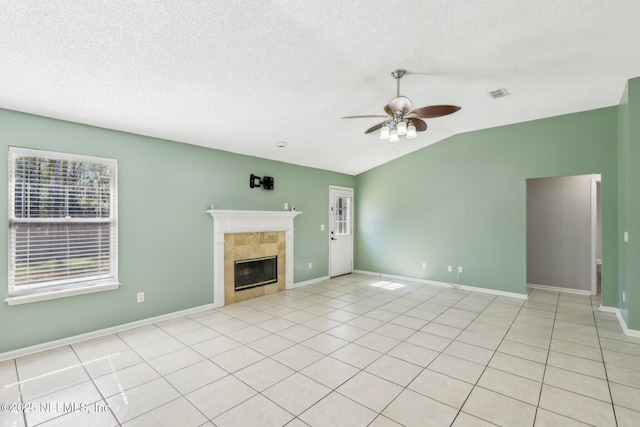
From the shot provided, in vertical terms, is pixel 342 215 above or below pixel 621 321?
above

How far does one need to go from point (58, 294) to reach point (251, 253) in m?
2.49

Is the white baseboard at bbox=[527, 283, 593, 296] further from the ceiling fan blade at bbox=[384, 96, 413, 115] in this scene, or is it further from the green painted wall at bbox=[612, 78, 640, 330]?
the ceiling fan blade at bbox=[384, 96, 413, 115]

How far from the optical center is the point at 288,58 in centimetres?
260

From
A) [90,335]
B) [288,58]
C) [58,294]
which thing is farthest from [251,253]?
[288,58]

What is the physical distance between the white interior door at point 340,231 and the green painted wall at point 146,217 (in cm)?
200

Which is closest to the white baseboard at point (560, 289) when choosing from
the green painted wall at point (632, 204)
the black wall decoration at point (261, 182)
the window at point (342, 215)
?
the green painted wall at point (632, 204)

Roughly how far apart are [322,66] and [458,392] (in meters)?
3.06

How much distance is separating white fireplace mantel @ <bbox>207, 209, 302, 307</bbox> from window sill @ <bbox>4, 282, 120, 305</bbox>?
134cm

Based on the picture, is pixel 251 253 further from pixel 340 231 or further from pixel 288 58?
pixel 288 58

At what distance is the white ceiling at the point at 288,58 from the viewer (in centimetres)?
205

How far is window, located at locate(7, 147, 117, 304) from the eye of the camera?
296 cm

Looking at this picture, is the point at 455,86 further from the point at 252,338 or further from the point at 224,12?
the point at 252,338

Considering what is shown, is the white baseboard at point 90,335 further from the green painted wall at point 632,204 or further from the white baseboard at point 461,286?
the green painted wall at point 632,204

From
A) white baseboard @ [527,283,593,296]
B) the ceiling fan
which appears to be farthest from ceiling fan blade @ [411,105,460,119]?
white baseboard @ [527,283,593,296]
